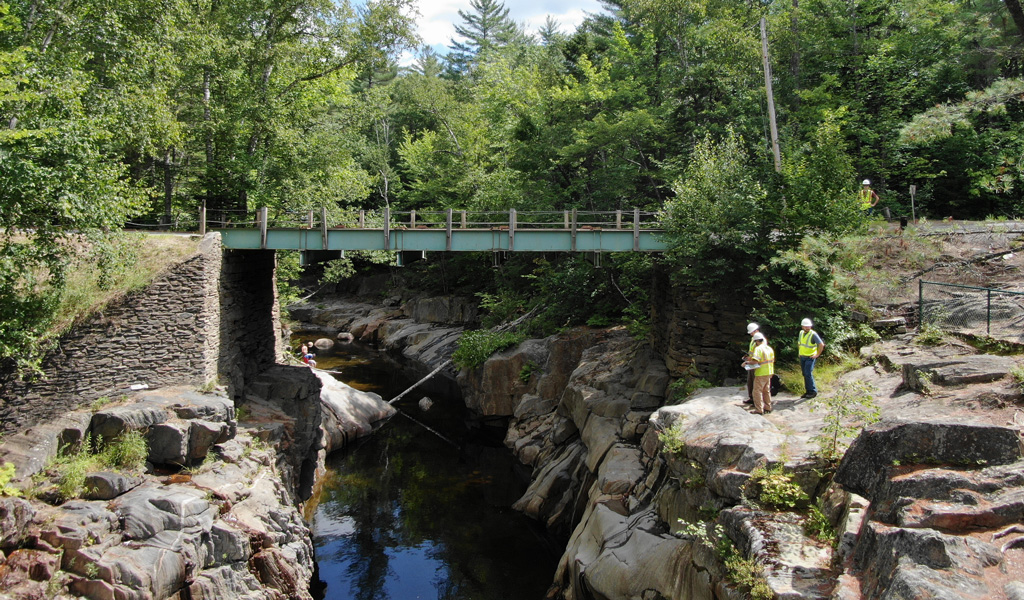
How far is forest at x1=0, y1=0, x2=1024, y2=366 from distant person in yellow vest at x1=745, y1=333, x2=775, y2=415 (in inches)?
151

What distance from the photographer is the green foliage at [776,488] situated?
8.70m

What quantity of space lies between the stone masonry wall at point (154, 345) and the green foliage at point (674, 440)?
10.7 m

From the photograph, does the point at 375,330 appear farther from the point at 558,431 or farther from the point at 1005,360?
the point at 1005,360

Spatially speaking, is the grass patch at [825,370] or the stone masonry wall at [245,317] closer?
the grass patch at [825,370]

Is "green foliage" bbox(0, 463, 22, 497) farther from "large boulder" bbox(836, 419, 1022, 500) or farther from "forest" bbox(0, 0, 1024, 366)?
"large boulder" bbox(836, 419, 1022, 500)

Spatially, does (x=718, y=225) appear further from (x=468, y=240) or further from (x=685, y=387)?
(x=468, y=240)

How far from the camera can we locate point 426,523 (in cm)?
1703

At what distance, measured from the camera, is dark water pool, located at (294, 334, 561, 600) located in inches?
565

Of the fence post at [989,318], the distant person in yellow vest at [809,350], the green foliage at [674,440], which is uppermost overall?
the fence post at [989,318]

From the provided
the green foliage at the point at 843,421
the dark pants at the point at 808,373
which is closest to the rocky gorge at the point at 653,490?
the green foliage at the point at 843,421

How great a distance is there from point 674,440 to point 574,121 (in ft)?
62.0

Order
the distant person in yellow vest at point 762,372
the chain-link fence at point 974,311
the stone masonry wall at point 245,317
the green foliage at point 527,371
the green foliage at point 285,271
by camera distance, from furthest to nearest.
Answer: the green foliage at point 285,271 < the green foliage at point 527,371 < the stone masonry wall at point 245,317 < the chain-link fence at point 974,311 < the distant person in yellow vest at point 762,372

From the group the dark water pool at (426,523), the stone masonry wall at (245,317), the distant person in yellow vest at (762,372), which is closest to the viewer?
the distant person in yellow vest at (762,372)

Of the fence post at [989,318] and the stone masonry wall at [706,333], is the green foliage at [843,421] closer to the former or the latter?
the fence post at [989,318]
